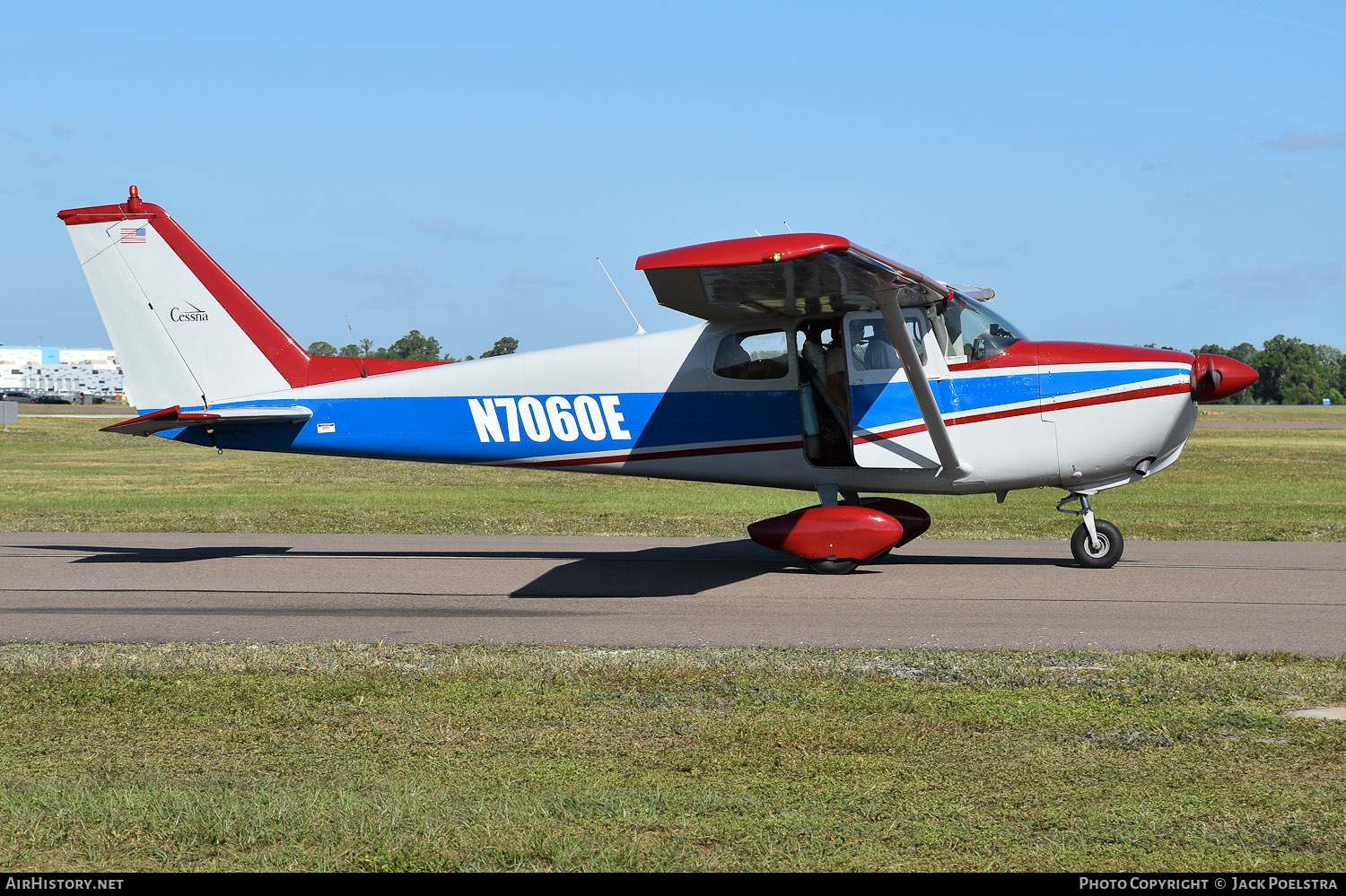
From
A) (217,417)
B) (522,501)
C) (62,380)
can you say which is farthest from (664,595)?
(62,380)

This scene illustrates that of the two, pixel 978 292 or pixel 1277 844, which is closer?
pixel 1277 844

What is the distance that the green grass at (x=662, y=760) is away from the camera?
4008 millimetres

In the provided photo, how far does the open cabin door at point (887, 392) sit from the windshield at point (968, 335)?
15 cm

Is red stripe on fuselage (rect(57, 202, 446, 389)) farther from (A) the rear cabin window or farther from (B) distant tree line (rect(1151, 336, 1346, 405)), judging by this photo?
(B) distant tree line (rect(1151, 336, 1346, 405))

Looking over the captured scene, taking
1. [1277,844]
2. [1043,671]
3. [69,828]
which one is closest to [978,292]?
[1043,671]

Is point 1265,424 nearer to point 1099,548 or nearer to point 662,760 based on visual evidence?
point 1099,548

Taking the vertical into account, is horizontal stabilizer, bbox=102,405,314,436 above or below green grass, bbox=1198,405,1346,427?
above

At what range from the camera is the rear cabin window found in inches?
446

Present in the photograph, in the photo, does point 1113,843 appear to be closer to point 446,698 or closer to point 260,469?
point 446,698

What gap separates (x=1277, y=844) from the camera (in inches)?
158

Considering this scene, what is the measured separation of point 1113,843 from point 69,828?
3.64 m

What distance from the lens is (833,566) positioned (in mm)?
11156

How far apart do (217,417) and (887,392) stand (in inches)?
263

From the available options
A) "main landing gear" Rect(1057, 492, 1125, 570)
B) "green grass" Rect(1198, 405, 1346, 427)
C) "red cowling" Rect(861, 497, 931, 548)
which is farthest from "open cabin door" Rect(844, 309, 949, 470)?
"green grass" Rect(1198, 405, 1346, 427)
